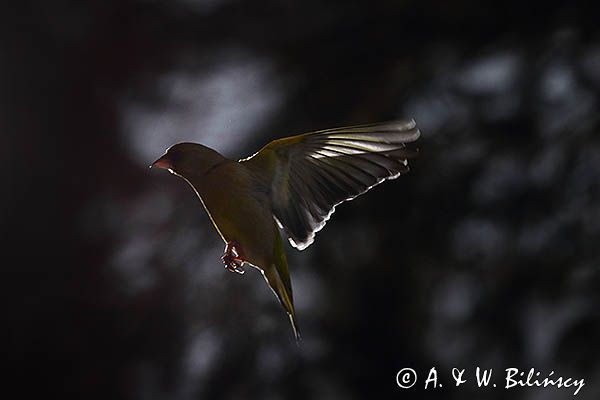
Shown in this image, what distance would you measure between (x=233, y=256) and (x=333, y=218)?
1.21 m

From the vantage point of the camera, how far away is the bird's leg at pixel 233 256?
34.5 inches

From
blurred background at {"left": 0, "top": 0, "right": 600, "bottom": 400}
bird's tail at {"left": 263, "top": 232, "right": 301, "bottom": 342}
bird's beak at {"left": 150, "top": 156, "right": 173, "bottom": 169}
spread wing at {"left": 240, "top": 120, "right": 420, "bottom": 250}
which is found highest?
blurred background at {"left": 0, "top": 0, "right": 600, "bottom": 400}

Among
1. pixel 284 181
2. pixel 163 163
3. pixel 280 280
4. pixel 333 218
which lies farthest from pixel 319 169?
pixel 333 218

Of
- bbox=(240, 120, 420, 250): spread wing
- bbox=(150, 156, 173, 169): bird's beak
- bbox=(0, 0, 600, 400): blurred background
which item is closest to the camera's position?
bbox=(150, 156, 173, 169): bird's beak

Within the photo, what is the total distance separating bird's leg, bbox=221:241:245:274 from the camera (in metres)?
0.88

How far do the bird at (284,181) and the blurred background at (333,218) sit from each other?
549 mm

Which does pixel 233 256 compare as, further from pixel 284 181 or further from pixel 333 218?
pixel 333 218

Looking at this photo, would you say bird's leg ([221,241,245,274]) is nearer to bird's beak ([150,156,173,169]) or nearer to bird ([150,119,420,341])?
bird ([150,119,420,341])

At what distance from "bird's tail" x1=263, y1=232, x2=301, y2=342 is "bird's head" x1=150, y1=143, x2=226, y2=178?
0.51 feet

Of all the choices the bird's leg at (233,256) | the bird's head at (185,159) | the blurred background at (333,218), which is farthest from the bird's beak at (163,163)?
the blurred background at (333,218)

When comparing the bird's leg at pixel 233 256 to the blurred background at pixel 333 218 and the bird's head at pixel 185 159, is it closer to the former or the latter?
the bird's head at pixel 185 159

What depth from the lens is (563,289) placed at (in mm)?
2049

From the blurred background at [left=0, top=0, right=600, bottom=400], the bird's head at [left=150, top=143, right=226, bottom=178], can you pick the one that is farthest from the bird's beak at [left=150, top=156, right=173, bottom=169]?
the blurred background at [left=0, top=0, right=600, bottom=400]

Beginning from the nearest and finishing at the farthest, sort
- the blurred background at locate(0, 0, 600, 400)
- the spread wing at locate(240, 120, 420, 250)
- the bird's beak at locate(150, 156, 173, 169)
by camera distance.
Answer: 1. the bird's beak at locate(150, 156, 173, 169)
2. the spread wing at locate(240, 120, 420, 250)
3. the blurred background at locate(0, 0, 600, 400)
